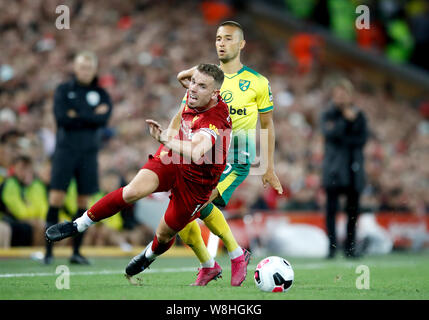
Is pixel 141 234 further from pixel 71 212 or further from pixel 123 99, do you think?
pixel 123 99

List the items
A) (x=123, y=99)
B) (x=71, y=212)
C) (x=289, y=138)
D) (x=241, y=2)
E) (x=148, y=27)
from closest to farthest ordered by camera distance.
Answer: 1. (x=71, y=212)
2. (x=123, y=99)
3. (x=289, y=138)
4. (x=148, y=27)
5. (x=241, y=2)

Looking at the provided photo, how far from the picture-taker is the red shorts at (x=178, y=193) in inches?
223

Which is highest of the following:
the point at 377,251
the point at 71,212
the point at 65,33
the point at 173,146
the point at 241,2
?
the point at 241,2

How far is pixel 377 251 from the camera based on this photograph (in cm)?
1323

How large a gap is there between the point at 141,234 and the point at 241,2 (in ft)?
36.7

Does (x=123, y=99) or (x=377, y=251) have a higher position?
(x=123, y=99)

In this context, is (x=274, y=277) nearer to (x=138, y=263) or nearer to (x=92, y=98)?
(x=138, y=263)

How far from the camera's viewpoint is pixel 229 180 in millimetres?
6508

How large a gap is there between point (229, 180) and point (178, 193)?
0.92m

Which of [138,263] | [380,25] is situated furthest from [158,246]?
[380,25]

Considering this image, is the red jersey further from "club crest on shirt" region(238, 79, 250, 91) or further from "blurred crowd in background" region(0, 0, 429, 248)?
"blurred crowd in background" region(0, 0, 429, 248)

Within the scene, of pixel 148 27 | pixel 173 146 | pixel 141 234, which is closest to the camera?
pixel 173 146

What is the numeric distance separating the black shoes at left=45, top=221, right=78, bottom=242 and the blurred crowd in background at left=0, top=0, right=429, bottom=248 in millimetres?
5243

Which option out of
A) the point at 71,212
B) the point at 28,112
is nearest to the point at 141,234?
the point at 71,212
